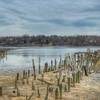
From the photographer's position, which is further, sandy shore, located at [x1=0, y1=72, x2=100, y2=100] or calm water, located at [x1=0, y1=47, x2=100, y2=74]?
calm water, located at [x1=0, y1=47, x2=100, y2=74]

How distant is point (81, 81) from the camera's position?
28484mm

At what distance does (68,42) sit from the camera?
639 ft

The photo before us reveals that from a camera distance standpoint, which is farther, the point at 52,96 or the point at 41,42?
the point at 41,42

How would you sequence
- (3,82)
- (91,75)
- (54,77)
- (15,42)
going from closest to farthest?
(3,82) < (54,77) < (91,75) < (15,42)

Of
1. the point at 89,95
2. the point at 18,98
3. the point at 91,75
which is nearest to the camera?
the point at 18,98

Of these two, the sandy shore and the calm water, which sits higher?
the sandy shore

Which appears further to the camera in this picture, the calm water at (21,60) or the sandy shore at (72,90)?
the calm water at (21,60)

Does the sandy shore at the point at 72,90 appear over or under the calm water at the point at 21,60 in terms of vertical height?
over

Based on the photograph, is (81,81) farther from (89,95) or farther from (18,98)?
(18,98)

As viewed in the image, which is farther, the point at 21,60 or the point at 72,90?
the point at 21,60

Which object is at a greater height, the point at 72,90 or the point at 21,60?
the point at 72,90

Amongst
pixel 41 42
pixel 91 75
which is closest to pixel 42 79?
pixel 91 75

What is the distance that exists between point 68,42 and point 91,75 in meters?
162

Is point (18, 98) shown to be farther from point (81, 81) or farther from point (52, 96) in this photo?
point (81, 81)
